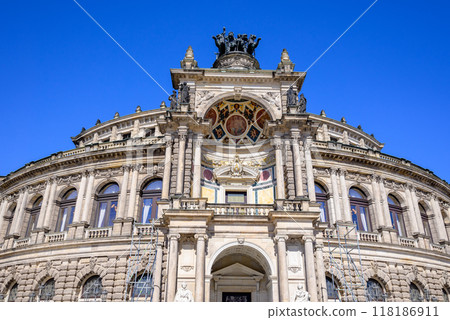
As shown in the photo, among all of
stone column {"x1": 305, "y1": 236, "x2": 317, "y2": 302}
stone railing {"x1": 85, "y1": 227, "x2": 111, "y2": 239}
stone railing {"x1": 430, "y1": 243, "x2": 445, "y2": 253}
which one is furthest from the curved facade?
stone railing {"x1": 430, "y1": 243, "x2": 445, "y2": 253}

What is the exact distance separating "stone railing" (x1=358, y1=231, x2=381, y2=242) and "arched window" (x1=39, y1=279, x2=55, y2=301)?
22.2 m

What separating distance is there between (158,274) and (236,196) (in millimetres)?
8156

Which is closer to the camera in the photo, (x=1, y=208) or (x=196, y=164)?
(x=196, y=164)

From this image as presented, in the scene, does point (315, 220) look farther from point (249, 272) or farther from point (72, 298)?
point (72, 298)

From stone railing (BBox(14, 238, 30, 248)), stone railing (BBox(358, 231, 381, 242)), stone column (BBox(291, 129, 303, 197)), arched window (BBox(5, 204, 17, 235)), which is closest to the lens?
stone column (BBox(291, 129, 303, 197))

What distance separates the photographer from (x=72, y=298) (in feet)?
80.9

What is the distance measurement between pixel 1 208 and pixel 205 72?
22.6 metres

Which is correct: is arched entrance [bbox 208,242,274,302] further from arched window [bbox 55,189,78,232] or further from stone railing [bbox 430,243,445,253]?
stone railing [bbox 430,243,445,253]

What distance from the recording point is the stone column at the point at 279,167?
2257 cm

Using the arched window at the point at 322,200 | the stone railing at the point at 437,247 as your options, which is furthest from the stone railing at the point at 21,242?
the stone railing at the point at 437,247

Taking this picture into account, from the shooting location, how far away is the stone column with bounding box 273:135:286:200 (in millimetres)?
22570

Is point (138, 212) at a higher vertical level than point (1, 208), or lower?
lower
